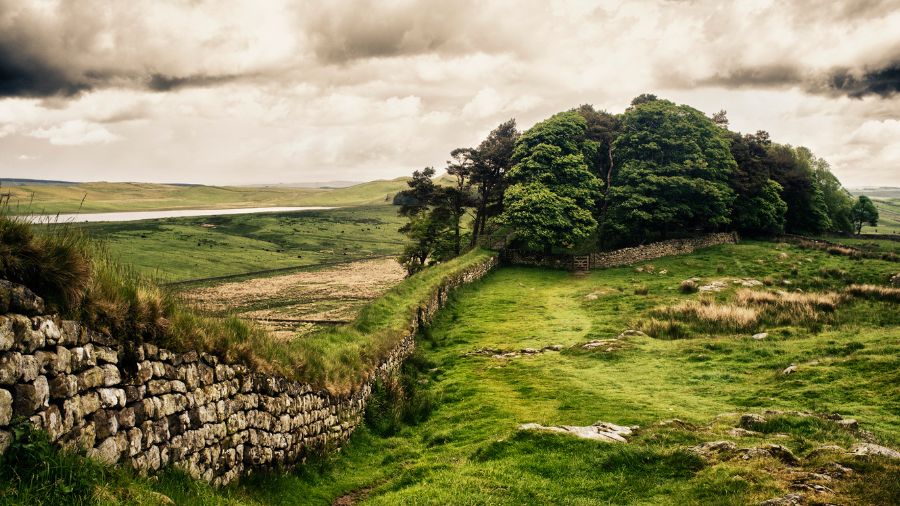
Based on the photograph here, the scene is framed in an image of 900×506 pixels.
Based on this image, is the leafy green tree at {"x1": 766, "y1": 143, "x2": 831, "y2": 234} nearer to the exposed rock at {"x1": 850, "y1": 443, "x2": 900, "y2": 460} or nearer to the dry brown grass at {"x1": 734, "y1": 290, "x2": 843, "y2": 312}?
the dry brown grass at {"x1": 734, "y1": 290, "x2": 843, "y2": 312}

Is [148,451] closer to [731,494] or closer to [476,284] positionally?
[731,494]

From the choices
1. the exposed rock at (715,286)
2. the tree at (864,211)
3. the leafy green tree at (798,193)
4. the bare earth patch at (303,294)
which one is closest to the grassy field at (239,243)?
the bare earth patch at (303,294)

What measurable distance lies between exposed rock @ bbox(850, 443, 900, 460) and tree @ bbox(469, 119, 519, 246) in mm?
43469

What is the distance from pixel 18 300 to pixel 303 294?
1927 inches

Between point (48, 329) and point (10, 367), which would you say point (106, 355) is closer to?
point (48, 329)

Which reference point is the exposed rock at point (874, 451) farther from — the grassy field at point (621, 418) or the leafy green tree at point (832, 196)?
the leafy green tree at point (832, 196)

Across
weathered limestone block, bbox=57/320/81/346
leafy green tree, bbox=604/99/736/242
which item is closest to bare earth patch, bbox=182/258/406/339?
weathered limestone block, bbox=57/320/81/346

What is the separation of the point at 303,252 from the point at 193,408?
93.2m

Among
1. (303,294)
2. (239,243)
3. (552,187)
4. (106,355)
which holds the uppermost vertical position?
(552,187)

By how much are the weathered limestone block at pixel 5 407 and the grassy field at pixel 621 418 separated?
142cm

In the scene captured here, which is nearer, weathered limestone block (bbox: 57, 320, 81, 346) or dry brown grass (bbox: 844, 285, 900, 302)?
weathered limestone block (bbox: 57, 320, 81, 346)

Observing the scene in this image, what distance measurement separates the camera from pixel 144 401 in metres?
7.73

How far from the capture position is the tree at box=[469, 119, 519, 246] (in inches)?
2034

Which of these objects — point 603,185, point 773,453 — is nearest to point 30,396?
point 773,453
